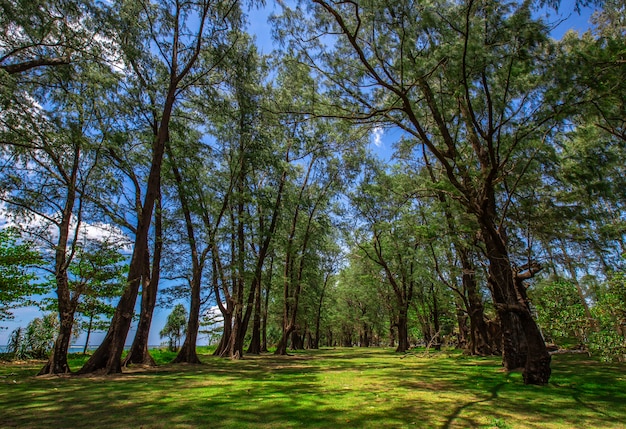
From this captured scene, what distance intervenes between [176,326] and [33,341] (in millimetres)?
13890

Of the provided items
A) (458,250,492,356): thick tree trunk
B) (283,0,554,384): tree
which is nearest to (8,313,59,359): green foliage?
(283,0,554,384): tree

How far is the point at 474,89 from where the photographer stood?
8414 millimetres

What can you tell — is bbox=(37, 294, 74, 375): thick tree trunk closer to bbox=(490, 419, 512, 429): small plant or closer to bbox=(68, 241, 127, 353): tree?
bbox=(68, 241, 127, 353): tree

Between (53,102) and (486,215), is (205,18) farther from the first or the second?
(486,215)

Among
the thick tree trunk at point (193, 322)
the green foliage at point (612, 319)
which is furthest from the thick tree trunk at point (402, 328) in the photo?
the green foliage at point (612, 319)

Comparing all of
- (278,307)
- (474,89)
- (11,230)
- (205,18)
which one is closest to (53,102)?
(11,230)

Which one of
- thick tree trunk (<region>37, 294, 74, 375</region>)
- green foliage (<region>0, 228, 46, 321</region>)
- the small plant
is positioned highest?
green foliage (<region>0, 228, 46, 321</region>)

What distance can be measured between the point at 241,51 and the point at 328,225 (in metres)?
13.5

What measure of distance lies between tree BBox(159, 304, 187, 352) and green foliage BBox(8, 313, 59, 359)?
1183 centimetres

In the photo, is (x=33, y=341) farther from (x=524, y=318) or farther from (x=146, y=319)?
(x=524, y=318)

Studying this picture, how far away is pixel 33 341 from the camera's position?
1650cm

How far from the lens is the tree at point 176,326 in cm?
2858

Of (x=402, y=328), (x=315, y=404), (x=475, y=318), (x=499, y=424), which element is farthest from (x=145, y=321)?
(x=402, y=328)

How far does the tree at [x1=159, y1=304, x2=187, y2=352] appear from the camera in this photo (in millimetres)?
28578
